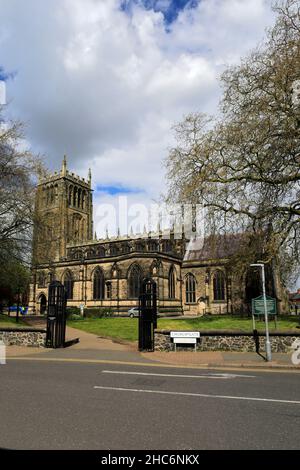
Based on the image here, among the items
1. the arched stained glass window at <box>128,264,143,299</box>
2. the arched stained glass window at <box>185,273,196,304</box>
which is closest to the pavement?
the arched stained glass window at <box>128,264,143,299</box>

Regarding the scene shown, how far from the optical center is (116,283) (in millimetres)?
48906

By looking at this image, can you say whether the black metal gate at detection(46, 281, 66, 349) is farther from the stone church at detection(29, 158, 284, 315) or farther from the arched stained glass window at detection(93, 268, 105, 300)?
the arched stained glass window at detection(93, 268, 105, 300)

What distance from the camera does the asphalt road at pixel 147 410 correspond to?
501 centimetres

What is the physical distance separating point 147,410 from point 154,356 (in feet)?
26.0

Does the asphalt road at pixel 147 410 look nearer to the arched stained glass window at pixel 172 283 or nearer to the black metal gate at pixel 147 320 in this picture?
the black metal gate at pixel 147 320

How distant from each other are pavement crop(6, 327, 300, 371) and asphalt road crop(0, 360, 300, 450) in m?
1.65

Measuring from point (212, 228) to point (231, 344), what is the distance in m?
9.12

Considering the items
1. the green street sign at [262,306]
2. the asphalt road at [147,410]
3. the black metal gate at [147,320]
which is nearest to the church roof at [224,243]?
the black metal gate at [147,320]

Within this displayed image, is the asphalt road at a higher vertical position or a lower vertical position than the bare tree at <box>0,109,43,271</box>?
lower

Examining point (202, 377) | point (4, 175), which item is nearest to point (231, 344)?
point (202, 377)

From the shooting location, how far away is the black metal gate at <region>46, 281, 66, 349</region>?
1678 centimetres

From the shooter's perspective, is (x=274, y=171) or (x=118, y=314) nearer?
(x=274, y=171)

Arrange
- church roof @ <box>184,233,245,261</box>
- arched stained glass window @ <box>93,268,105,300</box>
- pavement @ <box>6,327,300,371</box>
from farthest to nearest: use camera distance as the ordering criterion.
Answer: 1. arched stained glass window @ <box>93,268,105,300</box>
2. church roof @ <box>184,233,245,261</box>
3. pavement @ <box>6,327,300,371</box>

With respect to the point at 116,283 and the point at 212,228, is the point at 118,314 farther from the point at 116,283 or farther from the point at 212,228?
the point at 212,228
